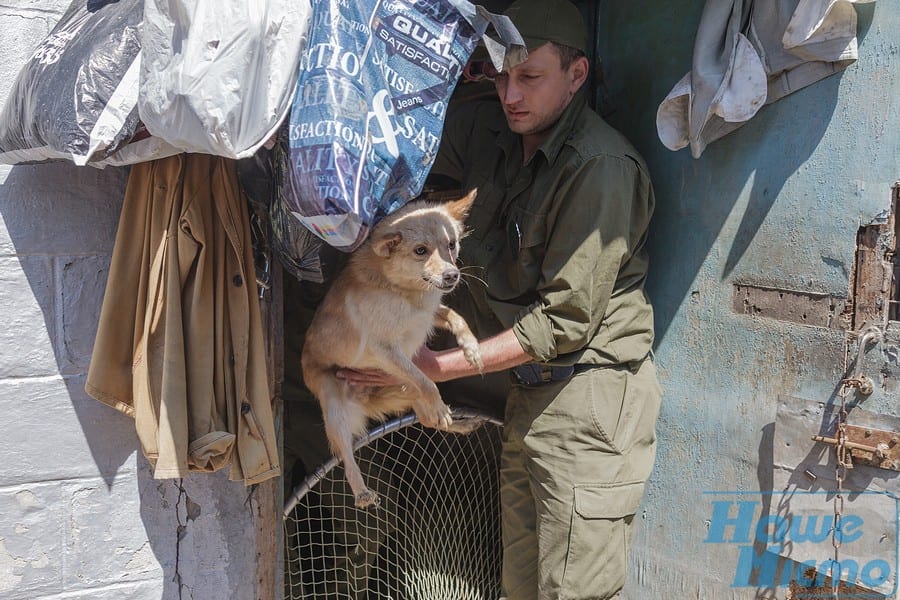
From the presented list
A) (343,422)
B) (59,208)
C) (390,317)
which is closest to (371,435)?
(343,422)

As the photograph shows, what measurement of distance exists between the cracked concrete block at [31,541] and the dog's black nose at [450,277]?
1.62 m

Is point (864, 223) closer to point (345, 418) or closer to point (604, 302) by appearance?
point (604, 302)

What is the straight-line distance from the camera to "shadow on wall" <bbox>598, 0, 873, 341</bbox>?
2912mm

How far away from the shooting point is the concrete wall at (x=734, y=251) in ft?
8.96

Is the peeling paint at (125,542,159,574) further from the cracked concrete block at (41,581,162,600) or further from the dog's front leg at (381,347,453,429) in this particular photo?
the dog's front leg at (381,347,453,429)

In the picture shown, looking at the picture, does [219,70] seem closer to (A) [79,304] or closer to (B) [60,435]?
(A) [79,304]

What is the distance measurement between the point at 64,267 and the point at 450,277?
141 centimetres

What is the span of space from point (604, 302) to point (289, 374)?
1815mm

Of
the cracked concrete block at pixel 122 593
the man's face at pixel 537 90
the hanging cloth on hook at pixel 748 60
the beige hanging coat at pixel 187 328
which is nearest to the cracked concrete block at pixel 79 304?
the beige hanging coat at pixel 187 328

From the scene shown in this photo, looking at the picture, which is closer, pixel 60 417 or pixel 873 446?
pixel 873 446

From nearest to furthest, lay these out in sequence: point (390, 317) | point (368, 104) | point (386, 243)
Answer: point (368, 104), point (386, 243), point (390, 317)

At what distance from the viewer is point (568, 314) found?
3018mm

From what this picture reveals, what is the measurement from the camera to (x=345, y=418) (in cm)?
329

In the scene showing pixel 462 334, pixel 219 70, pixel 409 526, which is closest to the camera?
pixel 219 70
